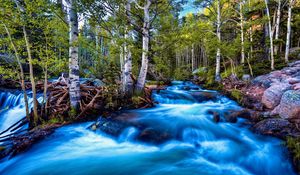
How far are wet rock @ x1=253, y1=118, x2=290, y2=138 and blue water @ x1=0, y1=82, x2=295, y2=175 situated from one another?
213 mm

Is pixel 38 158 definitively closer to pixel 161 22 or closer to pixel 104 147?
pixel 104 147

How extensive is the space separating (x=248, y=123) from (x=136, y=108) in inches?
170

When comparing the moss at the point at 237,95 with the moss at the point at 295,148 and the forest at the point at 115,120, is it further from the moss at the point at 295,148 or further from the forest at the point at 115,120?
the moss at the point at 295,148

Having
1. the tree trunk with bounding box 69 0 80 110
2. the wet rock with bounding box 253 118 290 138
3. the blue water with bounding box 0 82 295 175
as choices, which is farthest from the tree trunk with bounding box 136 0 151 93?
the wet rock with bounding box 253 118 290 138

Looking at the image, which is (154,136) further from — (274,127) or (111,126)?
(274,127)

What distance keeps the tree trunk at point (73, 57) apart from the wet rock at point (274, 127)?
235 inches

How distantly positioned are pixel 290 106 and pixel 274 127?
3.83 feet

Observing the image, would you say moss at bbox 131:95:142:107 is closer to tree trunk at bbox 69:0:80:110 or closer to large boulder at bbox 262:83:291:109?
tree trunk at bbox 69:0:80:110

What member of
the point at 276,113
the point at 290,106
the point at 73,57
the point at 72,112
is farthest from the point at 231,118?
the point at 73,57

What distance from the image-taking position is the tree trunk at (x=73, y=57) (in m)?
6.10

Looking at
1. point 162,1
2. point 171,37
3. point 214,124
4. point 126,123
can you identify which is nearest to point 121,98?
point 126,123

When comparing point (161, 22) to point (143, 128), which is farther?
point (161, 22)

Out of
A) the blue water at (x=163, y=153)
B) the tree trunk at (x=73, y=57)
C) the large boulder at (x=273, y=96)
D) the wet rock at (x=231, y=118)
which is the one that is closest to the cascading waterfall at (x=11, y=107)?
the tree trunk at (x=73, y=57)

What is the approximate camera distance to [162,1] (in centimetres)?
838
